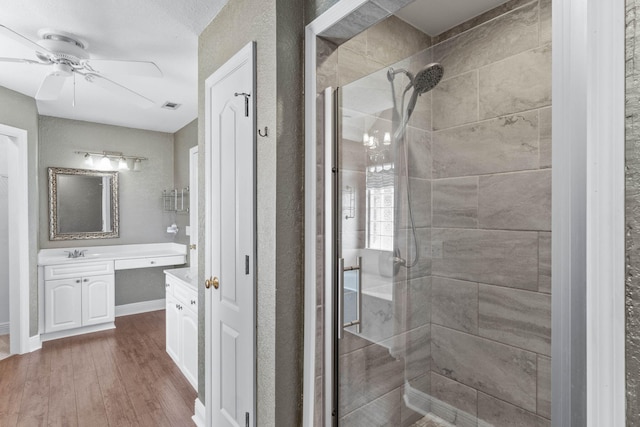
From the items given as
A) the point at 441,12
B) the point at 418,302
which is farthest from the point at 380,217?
the point at 441,12

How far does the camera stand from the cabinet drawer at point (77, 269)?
3688mm

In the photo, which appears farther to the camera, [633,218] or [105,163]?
[105,163]

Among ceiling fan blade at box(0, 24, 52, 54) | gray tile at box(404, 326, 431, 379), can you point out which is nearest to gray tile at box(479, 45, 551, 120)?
gray tile at box(404, 326, 431, 379)

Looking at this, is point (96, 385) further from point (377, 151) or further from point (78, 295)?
point (377, 151)

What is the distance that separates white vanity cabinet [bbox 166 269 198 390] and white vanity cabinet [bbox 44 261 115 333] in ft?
4.43

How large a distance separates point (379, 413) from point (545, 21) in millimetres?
1566

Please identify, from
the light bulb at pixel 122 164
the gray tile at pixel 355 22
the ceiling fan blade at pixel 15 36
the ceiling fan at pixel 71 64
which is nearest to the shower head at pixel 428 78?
the gray tile at pixel 355 22

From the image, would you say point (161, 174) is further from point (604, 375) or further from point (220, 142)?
point (604, 375)

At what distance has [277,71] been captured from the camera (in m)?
1.46

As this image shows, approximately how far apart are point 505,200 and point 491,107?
0.34 m

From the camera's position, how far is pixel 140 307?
15.5ft

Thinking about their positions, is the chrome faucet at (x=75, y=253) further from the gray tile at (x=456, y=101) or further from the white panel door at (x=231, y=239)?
the gray tile at (x=456, y=101)

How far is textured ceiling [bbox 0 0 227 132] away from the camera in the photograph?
6.29 feet

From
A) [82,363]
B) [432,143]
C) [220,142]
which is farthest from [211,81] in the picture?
[82,363]
